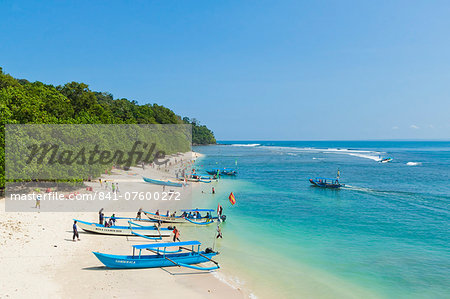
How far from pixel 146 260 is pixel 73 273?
13.8 ft

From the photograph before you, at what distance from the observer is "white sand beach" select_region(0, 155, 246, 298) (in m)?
15.4

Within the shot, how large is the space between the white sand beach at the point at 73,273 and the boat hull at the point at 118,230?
0.56 m

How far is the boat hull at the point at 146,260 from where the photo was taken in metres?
18.1

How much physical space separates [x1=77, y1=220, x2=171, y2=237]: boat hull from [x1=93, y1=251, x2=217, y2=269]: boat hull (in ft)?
20.8

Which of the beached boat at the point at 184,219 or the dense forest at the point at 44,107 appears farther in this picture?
the dense forest at the point at 44,107

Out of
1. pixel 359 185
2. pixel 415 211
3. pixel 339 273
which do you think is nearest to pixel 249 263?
pixel 339 273

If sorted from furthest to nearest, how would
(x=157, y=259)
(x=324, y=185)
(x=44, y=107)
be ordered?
1. (x=324, y=185)
2. (x=44, y=107)
3. (x=157, y=259)

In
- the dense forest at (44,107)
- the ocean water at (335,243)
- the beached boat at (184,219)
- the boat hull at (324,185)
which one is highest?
the dense forest at (44,107)

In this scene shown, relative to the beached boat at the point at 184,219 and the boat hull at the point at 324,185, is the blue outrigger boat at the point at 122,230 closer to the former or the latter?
the beached boat at the point at 184,219

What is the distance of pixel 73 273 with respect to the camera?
681 inches

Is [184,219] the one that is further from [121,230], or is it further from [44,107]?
[44,107]

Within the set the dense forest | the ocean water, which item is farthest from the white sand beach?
the dense forest

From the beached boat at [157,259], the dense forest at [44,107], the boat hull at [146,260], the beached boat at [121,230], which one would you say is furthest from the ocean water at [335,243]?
the dense forest at [44,107]

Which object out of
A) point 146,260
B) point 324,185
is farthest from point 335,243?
point 324,185
